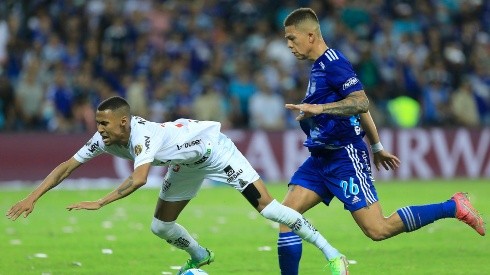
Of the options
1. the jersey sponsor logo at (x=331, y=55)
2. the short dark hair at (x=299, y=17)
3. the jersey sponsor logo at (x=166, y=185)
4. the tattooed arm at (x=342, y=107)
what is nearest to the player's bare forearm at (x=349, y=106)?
the tattooed arm at (x=342, y=107)

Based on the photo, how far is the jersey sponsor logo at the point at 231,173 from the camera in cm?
1082

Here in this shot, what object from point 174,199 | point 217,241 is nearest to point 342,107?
point 174,199

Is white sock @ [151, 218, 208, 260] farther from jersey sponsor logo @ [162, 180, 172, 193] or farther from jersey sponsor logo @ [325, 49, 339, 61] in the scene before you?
jersey sponsor logo @ [325, 49, 339, 61]

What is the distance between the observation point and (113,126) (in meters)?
10.1

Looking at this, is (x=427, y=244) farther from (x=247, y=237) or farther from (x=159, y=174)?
(x=159, y=174)

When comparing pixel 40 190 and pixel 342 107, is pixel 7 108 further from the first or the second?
pixel 342 107

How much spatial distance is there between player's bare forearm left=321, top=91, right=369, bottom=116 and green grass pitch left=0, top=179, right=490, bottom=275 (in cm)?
223

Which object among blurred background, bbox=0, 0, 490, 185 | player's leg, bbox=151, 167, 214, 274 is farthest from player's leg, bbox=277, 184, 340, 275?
blurred background, bbox=0, 0, 490, 185

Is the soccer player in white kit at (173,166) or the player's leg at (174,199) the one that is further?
the player's leg at (174,199)

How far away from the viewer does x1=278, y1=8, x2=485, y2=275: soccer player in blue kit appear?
34.3ft

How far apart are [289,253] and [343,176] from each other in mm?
876

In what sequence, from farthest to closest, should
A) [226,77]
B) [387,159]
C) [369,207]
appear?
[226,77], [387,159], [369,207]

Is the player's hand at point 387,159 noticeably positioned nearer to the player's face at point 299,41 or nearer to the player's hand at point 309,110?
the player's face at point 299,41

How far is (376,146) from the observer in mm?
11398
